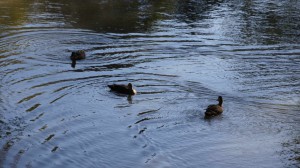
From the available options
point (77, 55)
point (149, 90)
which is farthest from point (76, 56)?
point (149, 90)

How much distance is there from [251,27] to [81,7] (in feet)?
43.4

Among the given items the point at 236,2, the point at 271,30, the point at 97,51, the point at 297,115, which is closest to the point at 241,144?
the point at 297,115

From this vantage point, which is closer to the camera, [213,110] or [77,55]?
[213,110]

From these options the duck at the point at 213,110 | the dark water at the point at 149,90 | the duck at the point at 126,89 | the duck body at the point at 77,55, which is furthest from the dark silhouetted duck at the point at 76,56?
the duck at the point at 213,110

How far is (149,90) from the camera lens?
2042cm

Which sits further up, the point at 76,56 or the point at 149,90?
the point at 76,56

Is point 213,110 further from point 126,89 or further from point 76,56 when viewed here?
point 76,56

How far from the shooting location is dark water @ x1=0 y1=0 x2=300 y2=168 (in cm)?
1505

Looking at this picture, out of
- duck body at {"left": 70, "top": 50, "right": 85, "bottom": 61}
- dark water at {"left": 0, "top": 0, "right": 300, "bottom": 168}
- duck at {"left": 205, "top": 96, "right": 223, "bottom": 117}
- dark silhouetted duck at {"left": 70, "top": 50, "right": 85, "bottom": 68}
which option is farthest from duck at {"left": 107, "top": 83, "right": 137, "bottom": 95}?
duck body at {"left": 70, "top": 50, "right": 85, "bottom": 61}

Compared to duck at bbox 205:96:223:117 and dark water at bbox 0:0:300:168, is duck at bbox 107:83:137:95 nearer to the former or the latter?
dark water at bbox 0:0:300:168

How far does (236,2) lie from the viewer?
142 ft

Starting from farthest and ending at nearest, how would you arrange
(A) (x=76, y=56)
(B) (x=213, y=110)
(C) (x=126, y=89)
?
(A) (x=76, y=56) < (C) (x=126, y=89) < (B) (x=213, y=110)

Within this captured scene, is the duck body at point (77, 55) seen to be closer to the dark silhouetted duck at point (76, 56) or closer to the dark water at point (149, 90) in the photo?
the dark silhouetted duck at point (76, 56)

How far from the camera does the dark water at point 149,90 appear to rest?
49.4 ft
